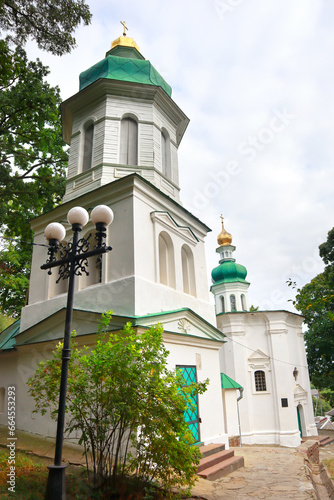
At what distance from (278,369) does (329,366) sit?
22.8 feet

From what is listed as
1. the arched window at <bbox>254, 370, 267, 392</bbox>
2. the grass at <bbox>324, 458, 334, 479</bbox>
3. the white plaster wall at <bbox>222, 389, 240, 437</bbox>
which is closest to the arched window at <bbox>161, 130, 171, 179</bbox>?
the white plaster wall at <bbox>222, 389, 240, 437</bbox>

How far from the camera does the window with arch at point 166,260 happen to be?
34.7 ft

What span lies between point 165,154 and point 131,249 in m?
4.97

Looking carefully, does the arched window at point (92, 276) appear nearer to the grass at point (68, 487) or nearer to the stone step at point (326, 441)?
the grass at point (68, 487)

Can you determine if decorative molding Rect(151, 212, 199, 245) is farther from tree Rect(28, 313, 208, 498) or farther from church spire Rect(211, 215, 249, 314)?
church spire Rect(211, 215, 249, 314)

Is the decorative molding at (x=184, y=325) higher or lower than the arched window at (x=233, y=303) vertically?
lower

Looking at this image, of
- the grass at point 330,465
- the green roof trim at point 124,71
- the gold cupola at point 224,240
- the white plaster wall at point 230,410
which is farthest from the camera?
the gold cupola at point 224,240

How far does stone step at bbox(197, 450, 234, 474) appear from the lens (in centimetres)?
819

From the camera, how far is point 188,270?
11680 millimetres

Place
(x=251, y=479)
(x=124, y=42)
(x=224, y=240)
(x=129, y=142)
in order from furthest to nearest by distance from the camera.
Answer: (x=224, y=240) → (x=124, y=42) → (x=129, y=142) → (x=251, y=479)

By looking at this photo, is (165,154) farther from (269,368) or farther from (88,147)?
(269,368)

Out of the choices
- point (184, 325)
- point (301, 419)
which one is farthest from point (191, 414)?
point (301, 419)

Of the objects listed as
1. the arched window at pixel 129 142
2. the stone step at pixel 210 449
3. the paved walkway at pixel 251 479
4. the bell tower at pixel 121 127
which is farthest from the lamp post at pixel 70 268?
the arched window at pixel 129 142

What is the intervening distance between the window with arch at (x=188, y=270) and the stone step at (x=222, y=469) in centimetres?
465
